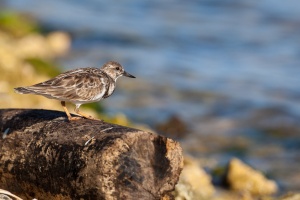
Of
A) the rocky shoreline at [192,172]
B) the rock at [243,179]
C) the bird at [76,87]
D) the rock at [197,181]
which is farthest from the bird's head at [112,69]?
the rock at [243,179]

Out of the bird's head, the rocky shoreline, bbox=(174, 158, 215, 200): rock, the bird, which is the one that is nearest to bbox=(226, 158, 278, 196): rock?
the rocky shoreline

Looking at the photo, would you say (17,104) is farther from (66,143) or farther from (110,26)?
(110,26)

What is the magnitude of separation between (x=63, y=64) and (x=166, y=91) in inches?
138

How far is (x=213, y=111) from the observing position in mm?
16266

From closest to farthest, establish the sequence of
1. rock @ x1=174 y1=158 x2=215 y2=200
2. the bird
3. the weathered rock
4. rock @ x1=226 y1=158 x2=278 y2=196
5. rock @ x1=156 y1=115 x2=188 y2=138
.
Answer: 1. the weathered rock
2. the bird
3. rock @ x1=174 y1=158 x2=215 y2=200
4. rock @ x1=226 y1=158 x2=278 y2=196
5. rock @ x1=156 y1=115 x2=188 y2=138

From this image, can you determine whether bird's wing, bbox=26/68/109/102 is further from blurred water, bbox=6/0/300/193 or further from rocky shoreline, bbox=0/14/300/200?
blurred water, bbox=6/0/300/193

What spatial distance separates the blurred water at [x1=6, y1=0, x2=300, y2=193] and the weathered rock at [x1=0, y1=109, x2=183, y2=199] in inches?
265

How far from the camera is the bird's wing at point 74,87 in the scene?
6871 mm

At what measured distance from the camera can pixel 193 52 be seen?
21.8m

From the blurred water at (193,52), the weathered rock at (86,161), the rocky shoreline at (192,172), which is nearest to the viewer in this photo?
the weathered rock at (86,161)


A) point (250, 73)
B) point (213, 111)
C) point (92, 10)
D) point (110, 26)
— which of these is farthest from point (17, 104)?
point (92, 10)

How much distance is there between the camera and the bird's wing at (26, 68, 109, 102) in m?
6.87

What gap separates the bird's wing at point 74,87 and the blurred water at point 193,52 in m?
5.85

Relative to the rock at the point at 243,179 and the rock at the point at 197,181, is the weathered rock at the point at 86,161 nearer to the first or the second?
the rock at the point at 197,181
